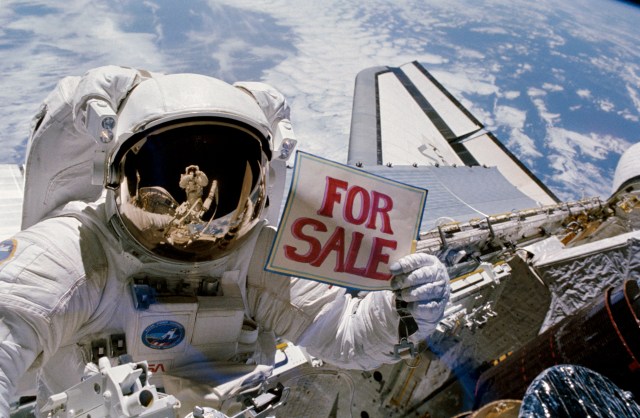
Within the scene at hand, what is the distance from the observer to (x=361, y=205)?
1.70 meters

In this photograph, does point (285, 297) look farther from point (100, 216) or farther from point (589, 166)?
point (589, 166)

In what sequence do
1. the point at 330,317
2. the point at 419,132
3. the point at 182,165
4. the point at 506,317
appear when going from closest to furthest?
1. the point at 182,165
2. the point at 330,317
3. the point at 506,317
4. the point at 419,132

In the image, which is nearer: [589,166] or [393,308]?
[393,308]

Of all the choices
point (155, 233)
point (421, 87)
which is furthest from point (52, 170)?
point (421, 87)

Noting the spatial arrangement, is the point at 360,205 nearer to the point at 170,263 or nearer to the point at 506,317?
the point at 170,263

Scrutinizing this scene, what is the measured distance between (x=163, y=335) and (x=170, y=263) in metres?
0.29

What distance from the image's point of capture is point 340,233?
67.3 inches

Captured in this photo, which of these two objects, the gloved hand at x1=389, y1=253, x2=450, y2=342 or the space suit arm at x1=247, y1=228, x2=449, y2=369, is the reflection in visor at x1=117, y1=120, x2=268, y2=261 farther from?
the gloved hand at x1=389, y1=253, x2=450, y2=342

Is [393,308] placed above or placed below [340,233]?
below

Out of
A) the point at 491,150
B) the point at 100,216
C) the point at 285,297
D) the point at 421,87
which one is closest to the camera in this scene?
the point at 100,216

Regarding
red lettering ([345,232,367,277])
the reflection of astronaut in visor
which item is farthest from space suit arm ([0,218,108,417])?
red lettering ([345,232,367,277])

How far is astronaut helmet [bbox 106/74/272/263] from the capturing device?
144 centimetres

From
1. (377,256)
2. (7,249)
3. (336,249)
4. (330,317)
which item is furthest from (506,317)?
(7,249)

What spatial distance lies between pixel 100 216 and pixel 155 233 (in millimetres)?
327
